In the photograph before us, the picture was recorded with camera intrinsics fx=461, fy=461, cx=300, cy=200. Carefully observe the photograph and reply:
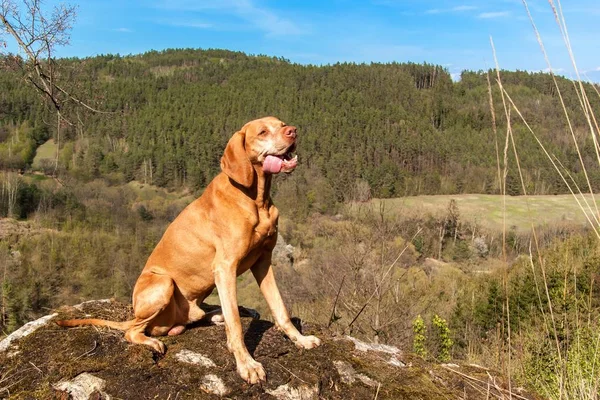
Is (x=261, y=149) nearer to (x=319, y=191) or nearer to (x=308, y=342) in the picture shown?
(x=308, y=342)

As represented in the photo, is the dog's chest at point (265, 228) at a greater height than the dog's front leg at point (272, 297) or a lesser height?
greater

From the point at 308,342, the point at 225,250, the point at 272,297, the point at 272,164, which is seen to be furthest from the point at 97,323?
the point at 272,164

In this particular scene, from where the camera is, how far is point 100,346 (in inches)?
156

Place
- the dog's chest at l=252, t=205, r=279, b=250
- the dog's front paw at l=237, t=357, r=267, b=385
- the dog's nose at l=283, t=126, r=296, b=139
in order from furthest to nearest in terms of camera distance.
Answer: the dog's chest at l=252, t=205, r=279, b=250
the dog's nose at l=283, t=126, r=296, b=139
the dog's front paw at l=237, t=357, r=267, b=385

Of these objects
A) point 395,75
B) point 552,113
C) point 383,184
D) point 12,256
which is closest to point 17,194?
point 12,256

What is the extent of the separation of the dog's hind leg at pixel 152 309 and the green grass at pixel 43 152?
512ft

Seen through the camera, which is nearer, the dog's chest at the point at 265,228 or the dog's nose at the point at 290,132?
the dog's nose at the point at 290,132

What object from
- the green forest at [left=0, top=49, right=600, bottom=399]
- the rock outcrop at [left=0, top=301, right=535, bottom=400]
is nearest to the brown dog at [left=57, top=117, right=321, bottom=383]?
the rock outcrop at [left=0, top=301, right=535, bottom=400]

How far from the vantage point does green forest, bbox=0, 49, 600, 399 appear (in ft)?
78.4

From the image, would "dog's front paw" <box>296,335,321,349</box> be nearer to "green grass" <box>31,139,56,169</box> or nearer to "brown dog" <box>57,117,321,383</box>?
"brown dog" <box>57,117,321,383</box>

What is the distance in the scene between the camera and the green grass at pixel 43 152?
468 feet

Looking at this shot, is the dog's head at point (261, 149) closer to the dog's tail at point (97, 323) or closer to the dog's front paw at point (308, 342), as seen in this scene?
the dog's front paw at point (308, 342)

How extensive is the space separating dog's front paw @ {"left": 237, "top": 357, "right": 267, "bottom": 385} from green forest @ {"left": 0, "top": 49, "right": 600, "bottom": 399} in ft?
7.20

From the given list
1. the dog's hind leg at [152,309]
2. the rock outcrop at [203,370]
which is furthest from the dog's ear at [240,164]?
the rock outcrop at [203,370]
